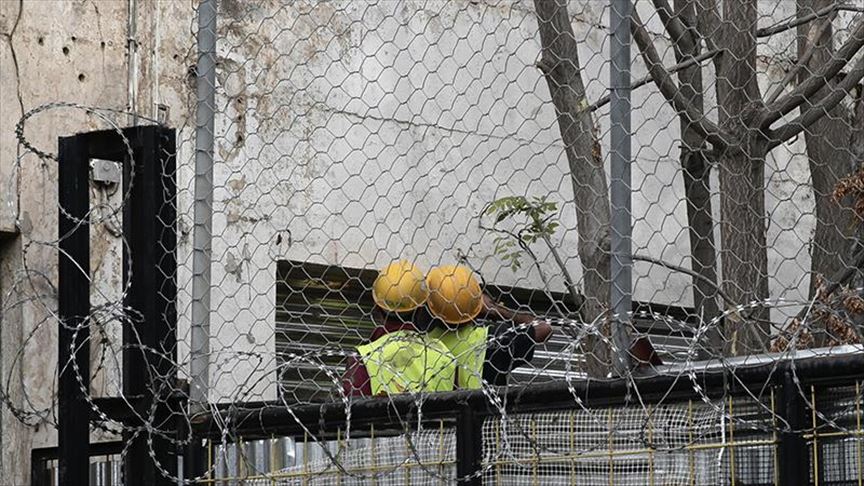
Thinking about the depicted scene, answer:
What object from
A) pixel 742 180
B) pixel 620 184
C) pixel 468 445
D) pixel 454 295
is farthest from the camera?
pixel 454 295

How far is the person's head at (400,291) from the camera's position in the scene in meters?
5.29

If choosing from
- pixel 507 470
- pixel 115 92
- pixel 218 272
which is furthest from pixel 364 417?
pixel 115 92

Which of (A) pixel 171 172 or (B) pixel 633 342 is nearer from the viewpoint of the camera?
(B) pixel 633 342

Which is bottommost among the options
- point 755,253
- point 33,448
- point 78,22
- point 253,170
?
point 33,448

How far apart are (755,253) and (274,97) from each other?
12.8ft

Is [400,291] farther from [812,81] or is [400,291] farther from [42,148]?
[42,148]

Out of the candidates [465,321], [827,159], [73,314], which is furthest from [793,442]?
[827,159]

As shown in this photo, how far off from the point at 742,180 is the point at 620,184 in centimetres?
95

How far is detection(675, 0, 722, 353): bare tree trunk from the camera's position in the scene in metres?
5.76

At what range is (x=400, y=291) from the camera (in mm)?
5395

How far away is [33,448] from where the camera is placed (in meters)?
7.92

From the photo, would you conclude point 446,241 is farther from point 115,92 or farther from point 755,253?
point 755,253

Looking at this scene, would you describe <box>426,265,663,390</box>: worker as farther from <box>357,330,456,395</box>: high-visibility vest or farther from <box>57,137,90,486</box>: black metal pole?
<box>57,137,90,486</box>: black metal pole

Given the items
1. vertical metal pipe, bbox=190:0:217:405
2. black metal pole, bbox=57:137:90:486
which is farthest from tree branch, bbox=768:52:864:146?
black metal pole, bbox=57:137:90:486
